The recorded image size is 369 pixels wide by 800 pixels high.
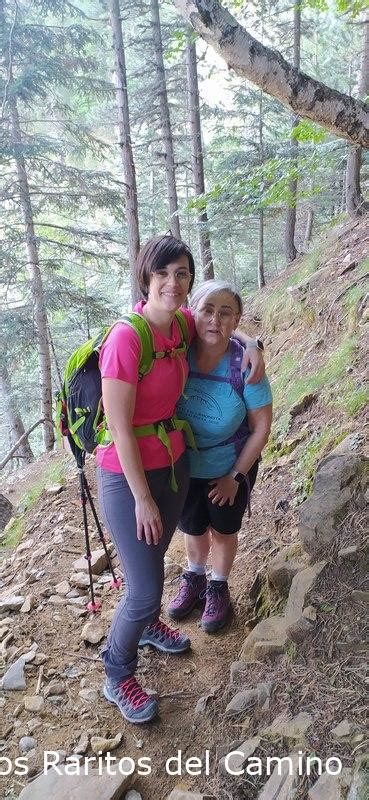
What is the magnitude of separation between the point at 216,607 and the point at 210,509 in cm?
79

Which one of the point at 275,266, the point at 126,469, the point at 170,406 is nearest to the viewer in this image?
the point at 126,469

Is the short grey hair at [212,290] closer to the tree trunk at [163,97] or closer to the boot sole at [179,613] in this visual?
the boot sole at [179,613]

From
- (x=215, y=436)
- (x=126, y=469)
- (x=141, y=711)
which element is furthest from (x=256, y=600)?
(x=126, y=469)

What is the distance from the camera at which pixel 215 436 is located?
123 inches

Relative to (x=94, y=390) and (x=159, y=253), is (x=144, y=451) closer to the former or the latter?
(x=94, y=390)

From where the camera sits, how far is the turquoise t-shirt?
9.94 ft

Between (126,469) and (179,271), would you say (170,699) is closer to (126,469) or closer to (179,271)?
(126,469)

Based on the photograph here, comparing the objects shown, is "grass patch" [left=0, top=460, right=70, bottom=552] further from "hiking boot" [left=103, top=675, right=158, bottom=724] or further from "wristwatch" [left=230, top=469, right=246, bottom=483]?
"wristwatch" [left=230, top=469, right=246, bottom=483]

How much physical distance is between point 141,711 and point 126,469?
58.6 inches

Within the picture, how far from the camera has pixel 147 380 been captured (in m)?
2.54

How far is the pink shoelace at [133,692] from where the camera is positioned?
2.90 metres

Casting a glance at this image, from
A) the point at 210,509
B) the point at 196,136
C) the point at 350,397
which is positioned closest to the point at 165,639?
the point at 210,509

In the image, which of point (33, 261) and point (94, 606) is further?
point (33, 261)

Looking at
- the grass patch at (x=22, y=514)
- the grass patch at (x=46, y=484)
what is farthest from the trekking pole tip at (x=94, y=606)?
the grass patch at (x=46, y=484)
